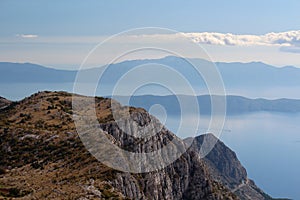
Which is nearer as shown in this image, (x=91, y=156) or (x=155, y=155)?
(x=91, y=156)

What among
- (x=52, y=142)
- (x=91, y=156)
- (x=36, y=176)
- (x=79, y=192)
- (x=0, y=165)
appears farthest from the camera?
(x=52, y=142)

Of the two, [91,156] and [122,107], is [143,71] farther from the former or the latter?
[122,107]

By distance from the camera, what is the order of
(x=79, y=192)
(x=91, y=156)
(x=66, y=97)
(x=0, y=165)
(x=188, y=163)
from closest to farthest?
(x=79, y=192) → (x=91, y=156) → (x=0, y=165) → (x=188, y=163) → (x=66, y=97)

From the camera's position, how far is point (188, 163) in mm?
83938

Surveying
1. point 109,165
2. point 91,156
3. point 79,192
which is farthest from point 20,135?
point 79,192

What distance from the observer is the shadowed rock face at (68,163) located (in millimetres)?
51344

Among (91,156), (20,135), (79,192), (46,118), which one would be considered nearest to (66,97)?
(46,118)

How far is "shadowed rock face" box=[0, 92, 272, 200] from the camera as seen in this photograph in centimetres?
5134

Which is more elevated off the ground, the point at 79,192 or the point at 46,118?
the point at 46,118

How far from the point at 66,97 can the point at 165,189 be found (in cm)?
4220

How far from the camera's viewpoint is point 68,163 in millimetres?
61812

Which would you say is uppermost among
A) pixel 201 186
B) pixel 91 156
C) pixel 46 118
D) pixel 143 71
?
pixel 143 71

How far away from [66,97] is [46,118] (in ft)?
67.1

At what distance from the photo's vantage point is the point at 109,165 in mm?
58219
